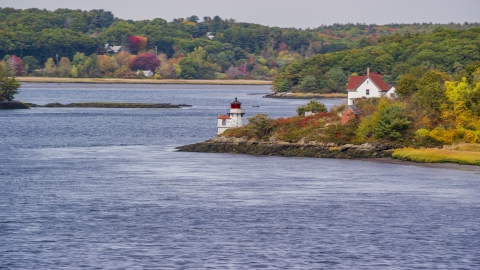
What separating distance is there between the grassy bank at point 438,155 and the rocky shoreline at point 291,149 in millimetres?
1370

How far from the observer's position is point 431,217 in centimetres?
4847

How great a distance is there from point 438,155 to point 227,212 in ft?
79.7

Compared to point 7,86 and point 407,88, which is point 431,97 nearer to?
point 407,88

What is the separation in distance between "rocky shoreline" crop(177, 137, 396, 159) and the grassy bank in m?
1.37

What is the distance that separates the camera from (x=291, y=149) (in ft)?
245

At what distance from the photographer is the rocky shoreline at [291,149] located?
7162 cm

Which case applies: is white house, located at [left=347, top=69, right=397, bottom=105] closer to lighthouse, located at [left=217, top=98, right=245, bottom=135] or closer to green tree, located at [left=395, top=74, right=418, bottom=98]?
green tree, located at [left=395, top=74, right=418, bottom=98]

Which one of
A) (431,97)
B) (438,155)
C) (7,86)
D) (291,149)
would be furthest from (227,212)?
(7,86)

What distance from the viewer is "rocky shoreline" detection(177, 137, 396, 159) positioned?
2820 inches

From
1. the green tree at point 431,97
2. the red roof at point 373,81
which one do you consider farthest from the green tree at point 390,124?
the red roof at point 373,81

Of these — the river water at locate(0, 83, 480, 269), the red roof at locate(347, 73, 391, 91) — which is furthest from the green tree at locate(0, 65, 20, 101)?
the red roof at locate(347, 73, 391, 91)

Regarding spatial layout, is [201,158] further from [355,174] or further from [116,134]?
[116,134]

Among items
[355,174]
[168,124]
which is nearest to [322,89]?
[168,124]

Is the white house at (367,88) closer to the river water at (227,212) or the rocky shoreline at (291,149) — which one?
the rocky shoreline at (291,149)
